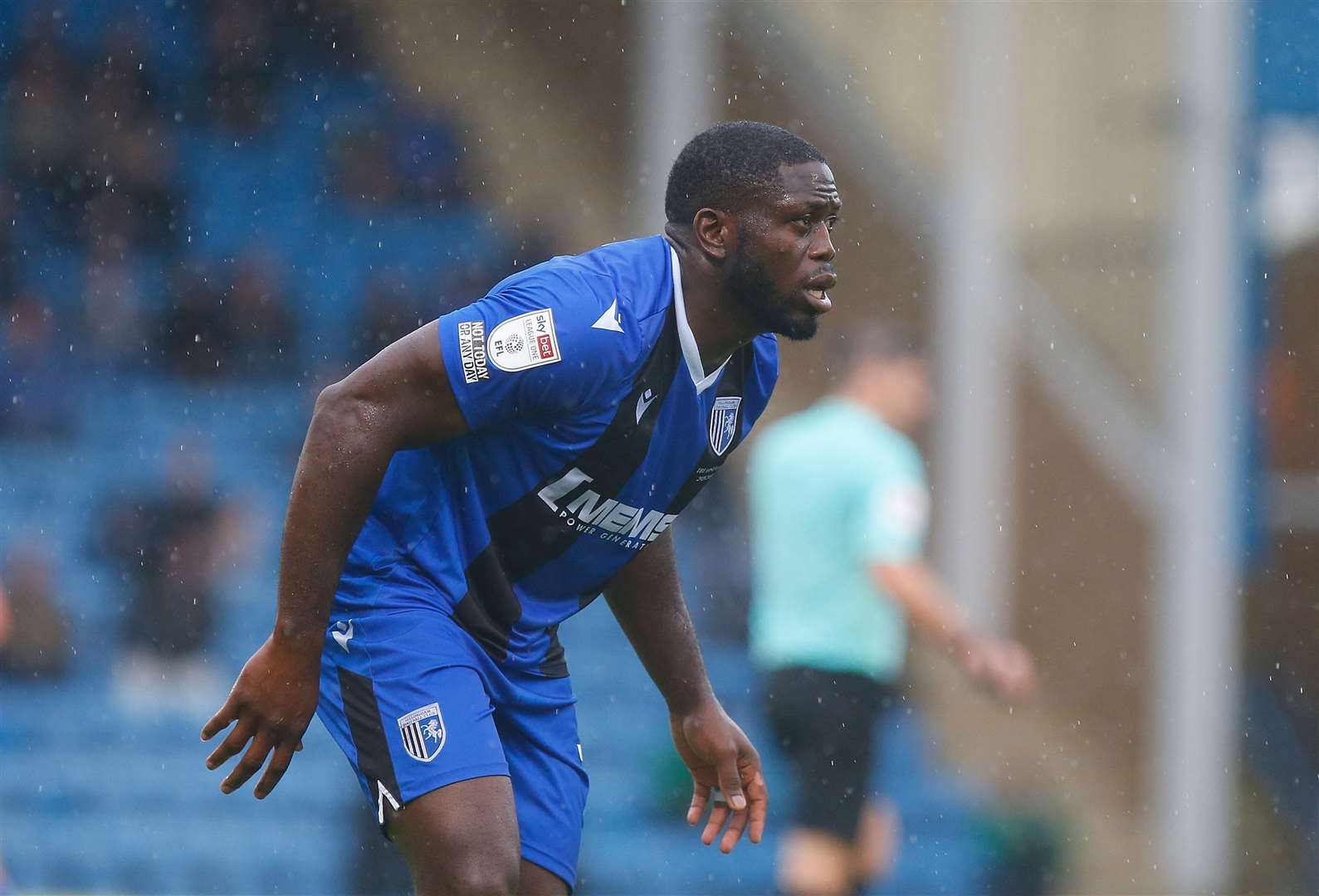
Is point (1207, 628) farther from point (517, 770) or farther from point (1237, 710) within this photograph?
point (517, 770)

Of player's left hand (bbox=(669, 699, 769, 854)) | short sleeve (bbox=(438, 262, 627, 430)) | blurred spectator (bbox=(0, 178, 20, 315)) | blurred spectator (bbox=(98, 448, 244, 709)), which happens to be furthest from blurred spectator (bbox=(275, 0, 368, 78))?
short sleeve (bbox=(438, 262, 627, 430))

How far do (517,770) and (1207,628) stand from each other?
872cm

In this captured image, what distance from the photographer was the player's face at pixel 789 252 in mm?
3820

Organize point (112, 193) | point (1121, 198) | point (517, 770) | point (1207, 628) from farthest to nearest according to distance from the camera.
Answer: point (112, 193) → point (1121, 198) → point (1207, 628) → point (517, 770)

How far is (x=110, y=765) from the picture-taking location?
11070 mm

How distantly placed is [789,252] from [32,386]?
10191 mm

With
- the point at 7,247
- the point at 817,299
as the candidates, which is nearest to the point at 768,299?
the point at 817,299

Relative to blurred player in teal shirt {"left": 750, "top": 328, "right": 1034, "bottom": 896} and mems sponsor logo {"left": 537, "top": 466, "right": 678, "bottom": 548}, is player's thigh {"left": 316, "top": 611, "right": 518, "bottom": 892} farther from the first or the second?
blurred player in teal shirt {"left": 750, "top": 328, "right": 1034, "bottom": 896}

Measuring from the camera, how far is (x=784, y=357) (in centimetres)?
1405

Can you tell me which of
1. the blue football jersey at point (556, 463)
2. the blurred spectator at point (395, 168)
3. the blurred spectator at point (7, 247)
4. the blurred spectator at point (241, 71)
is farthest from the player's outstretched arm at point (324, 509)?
the blurred spectator at point (241, 71)

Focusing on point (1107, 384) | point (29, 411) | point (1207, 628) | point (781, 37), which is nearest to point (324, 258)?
point (29, 411)

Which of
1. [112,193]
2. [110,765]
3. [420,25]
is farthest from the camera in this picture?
[420,25]

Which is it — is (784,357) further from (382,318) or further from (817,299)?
(817,299)

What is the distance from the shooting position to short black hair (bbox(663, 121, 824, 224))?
12.6 feet
